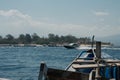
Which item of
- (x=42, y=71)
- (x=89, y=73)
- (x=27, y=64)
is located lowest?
(x=27, y=64)

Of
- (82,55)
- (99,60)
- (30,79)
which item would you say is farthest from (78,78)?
(30,79)

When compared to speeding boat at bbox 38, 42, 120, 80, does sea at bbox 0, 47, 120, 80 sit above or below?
below

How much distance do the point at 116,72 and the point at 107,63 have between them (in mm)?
435

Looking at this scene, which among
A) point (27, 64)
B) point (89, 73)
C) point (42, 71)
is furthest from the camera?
point (27, 64)

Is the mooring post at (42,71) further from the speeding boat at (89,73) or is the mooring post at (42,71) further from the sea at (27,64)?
the sea at (27,64)

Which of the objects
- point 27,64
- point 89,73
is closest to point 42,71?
point 89,73

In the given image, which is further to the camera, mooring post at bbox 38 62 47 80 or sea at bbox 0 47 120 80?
sea at bbox 0 47 120 80

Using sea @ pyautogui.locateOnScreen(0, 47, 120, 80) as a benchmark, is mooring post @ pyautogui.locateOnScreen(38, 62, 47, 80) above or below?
above

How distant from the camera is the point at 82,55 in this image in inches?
649

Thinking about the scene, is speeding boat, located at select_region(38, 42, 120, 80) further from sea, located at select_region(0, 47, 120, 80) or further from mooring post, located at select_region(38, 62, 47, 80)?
sea, located at select_region(0, 47, 120, 80)

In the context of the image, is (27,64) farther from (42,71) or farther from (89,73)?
(42,71)

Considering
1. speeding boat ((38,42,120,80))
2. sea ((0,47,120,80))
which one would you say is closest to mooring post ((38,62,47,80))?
speeding boat ((38,42,120,80))

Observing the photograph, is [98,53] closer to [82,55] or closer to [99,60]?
[99,60]

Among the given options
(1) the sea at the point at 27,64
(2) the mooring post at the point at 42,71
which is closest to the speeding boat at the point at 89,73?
(2) the mooring post at the point at 42,71
